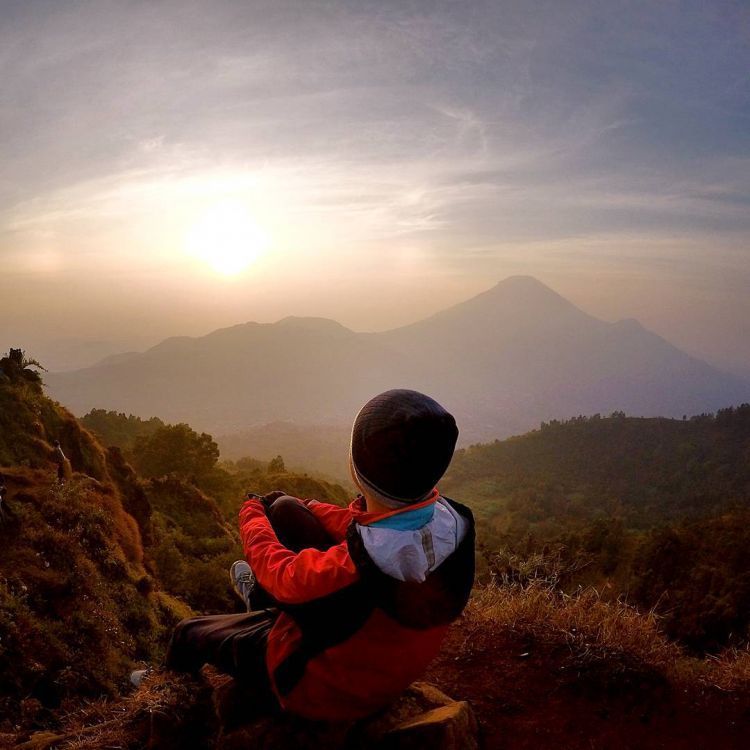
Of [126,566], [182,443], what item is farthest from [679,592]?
[182,443]

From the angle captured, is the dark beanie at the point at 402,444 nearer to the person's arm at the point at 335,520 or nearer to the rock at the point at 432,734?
the person's arm at the point at 335,520

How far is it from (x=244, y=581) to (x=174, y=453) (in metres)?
13.9

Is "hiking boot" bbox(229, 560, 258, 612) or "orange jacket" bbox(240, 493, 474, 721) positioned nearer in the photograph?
"orange jacket" bbox(240, 493, 474, 721)

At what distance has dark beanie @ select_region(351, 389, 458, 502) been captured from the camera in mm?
2055

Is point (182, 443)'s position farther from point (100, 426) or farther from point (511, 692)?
point (511, 692)

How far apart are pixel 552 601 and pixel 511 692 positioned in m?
1.15

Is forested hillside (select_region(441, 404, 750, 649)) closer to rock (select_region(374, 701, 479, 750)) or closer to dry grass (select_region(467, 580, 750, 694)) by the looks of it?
dry grass (select_region(467, 580, 750, 694))

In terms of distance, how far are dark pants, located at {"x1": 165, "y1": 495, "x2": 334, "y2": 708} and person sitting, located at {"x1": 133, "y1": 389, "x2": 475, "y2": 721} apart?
0.12ft

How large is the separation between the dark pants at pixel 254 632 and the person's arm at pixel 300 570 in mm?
318

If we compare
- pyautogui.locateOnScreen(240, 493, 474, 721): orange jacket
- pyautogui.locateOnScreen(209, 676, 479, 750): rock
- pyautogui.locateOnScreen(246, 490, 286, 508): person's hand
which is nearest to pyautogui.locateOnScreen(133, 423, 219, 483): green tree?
pyautogui.locateOnScreen(209, 676, 479, 750): rock

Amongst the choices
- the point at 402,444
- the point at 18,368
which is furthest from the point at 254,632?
the point at 18,368

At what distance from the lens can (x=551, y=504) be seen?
67125mm

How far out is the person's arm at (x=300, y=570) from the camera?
6.85 ft

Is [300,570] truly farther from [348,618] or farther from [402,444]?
[402,444]
